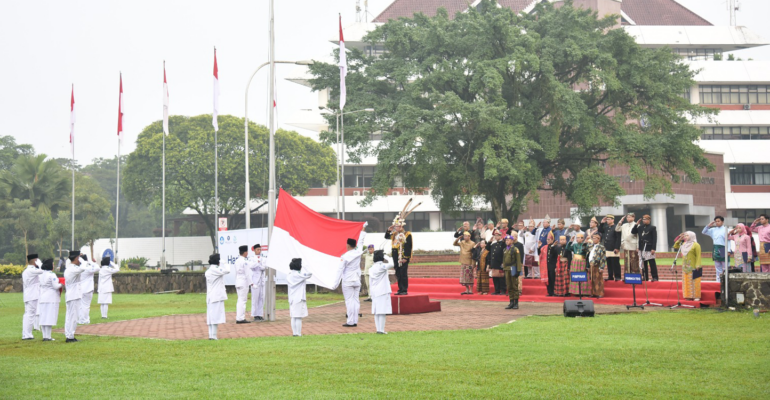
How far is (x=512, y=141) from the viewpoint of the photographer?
27891mm

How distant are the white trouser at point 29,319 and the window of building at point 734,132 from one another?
47.7 metres

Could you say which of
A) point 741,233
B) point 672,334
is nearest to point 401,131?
→ point 741,233

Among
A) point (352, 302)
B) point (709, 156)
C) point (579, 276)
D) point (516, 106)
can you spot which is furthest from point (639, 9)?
point (352, 302)

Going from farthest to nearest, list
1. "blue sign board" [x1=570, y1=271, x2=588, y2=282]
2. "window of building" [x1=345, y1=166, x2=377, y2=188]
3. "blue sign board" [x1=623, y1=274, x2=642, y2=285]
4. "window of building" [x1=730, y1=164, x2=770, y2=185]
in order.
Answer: "window of building" [x1=345, y1=166, x2=377, y2=188] → "window of building" [x1=730, y1=164, x2=770, y2=185] → "blue sign board" [x1=570, y1=271, x2=588, y2=282] → "blue sign board" [x1=623, y1=274, x2=642, y2=285]

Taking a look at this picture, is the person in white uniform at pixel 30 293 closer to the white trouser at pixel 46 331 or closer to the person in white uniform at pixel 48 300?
the person in white uniform at pixel 48 300

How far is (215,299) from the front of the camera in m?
13.4

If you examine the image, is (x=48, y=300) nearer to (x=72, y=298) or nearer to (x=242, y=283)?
(x=72, y=298)

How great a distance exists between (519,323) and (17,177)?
45.9 m

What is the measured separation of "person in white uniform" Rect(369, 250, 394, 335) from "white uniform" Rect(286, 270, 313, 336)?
126 cm

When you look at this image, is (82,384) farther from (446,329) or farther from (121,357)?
(446,329)

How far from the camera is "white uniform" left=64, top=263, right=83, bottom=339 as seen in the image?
1352 cm

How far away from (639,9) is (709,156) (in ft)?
105

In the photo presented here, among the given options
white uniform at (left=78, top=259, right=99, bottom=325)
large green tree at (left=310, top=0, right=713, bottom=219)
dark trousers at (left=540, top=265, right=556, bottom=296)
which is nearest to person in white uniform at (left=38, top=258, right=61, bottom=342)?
white uniform at (left=78, top=259, right=99, bottom=325)

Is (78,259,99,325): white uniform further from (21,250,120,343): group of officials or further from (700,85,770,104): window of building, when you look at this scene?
(700,85,770,104): window of building
